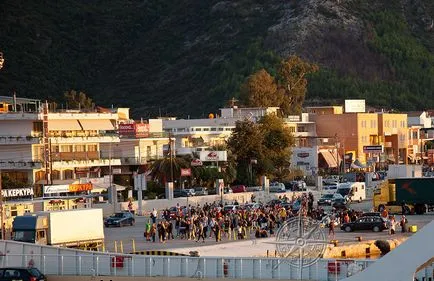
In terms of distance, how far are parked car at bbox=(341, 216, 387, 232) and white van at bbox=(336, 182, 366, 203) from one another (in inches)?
628

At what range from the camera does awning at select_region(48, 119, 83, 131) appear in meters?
86.0

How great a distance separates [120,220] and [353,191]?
18.8 m

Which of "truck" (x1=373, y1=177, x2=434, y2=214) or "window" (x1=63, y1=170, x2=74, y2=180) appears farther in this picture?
"window" (x1=63, y1=170, x2=74, y2=180)

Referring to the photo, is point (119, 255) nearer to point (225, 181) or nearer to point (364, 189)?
point (364, 189)

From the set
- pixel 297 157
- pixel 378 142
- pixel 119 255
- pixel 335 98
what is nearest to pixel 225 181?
pixel 297 157

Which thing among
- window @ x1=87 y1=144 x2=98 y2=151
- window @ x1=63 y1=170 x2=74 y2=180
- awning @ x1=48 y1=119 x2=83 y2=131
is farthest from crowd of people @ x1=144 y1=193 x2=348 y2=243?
window @ x1=87 y1=144 x2=98 y2=151

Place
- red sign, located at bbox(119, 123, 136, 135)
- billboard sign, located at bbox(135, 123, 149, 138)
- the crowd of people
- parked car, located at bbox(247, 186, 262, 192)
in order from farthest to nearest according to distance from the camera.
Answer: billboard sign, located at bbox(135, 123, 149, 138) < red sign, located at bbox(119, 123, 136, 135) < parked car, located at bbox(247, 186, 262, 192) < the crowd of people

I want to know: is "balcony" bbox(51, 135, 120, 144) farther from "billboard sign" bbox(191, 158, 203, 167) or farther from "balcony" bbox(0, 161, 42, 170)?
"billboard sign" bbox(191, 158, 203, 167)

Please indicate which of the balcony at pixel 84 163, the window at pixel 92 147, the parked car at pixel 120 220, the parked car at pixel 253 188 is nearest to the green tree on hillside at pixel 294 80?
the window at pixel 92 147

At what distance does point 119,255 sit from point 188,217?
2126 centimetres

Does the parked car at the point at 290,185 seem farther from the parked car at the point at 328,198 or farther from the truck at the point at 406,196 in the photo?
the truck at the point at 406,196

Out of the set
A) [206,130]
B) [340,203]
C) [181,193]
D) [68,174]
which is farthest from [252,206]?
[206,130]

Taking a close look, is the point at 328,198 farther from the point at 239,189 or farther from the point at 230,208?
the point at 239,189

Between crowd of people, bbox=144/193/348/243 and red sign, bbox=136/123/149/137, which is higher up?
red sign, bbox=136/123/149/137
